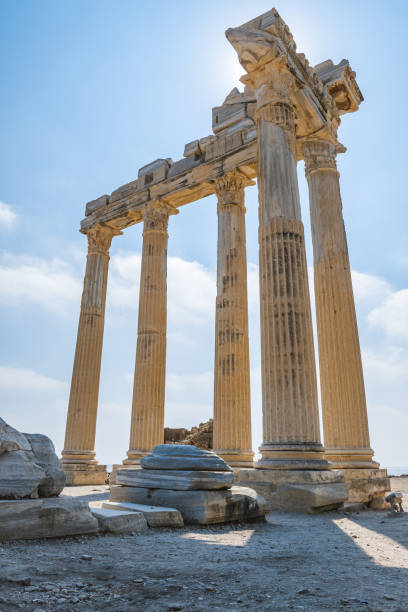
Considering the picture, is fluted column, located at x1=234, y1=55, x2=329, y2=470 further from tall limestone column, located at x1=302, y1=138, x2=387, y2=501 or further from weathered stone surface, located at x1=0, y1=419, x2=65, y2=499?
weathered stone surface, located at x1=0, y1=419, x2=65, y2=499

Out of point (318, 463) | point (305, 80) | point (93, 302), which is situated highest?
point (305, 80)

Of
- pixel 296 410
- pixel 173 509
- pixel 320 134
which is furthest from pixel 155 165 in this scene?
pixel 173 509

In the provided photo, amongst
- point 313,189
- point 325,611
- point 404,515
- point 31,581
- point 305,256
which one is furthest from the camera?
point 313,189

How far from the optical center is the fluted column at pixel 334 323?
598 inches

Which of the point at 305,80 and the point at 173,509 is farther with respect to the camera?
the point at 305,80

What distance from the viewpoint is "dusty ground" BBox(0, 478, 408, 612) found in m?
4.20

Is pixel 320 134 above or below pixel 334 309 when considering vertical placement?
above

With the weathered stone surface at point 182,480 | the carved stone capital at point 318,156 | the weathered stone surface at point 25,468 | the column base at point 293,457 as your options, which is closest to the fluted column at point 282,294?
the column base at point 293,457

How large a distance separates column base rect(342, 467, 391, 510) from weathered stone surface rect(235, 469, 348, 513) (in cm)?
196

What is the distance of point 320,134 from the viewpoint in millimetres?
18500

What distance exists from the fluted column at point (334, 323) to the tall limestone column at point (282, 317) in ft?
9.16

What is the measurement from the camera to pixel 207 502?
8898 mm

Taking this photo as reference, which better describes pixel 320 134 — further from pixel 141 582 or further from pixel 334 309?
pixel 141 582

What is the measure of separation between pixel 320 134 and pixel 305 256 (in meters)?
7.17
